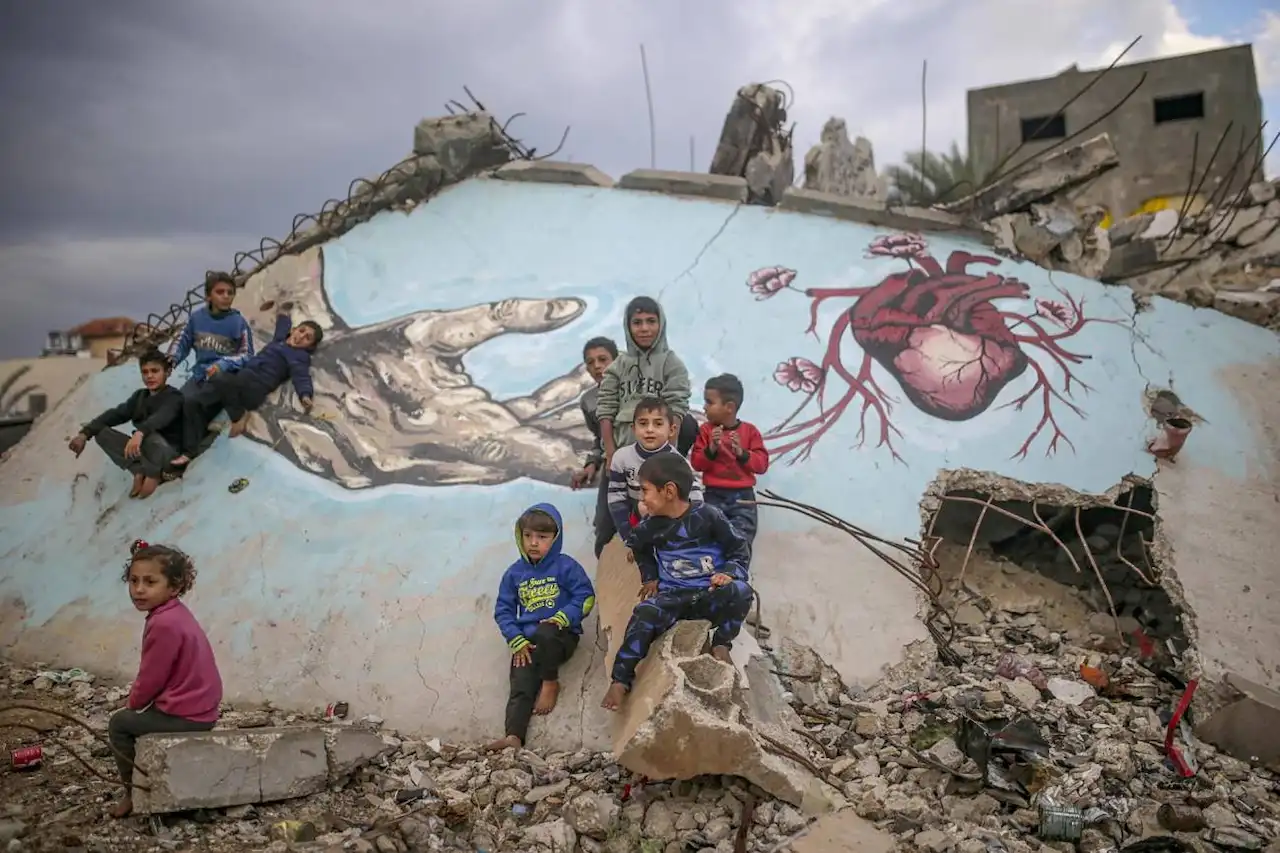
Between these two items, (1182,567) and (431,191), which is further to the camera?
(431,191)

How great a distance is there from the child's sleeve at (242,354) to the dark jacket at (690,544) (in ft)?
12.4

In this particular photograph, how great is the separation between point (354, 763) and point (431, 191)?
5.30m

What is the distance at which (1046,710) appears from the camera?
13.7 ft

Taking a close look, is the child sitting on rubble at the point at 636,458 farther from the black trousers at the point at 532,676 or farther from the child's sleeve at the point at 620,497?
the black trousers at the point at 532,676

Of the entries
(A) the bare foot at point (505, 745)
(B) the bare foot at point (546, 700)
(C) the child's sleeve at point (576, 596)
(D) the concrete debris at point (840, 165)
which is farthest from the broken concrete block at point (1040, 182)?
(A) the bare foot at point (505, 745)

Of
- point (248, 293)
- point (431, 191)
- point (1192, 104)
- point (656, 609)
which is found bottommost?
point (656, 609)

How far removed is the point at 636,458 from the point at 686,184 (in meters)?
3.90

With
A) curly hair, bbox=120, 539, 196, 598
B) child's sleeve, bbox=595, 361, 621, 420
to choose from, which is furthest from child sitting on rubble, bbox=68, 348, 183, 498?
child's sleeve, bbox=595, 361, 621, 420

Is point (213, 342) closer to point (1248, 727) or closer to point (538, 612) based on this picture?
point (538, 612)

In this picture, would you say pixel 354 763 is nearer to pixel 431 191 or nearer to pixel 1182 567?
pixel 1182 567

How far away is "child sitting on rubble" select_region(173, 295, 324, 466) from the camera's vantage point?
6.11m

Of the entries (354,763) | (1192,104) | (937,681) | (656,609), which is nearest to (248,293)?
(354,763)

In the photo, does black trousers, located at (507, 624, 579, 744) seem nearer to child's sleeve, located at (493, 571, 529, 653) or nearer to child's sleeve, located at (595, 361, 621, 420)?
child's sleeve, located at (493, 571, 529, 653)

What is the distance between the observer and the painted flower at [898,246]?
21.6 feet
